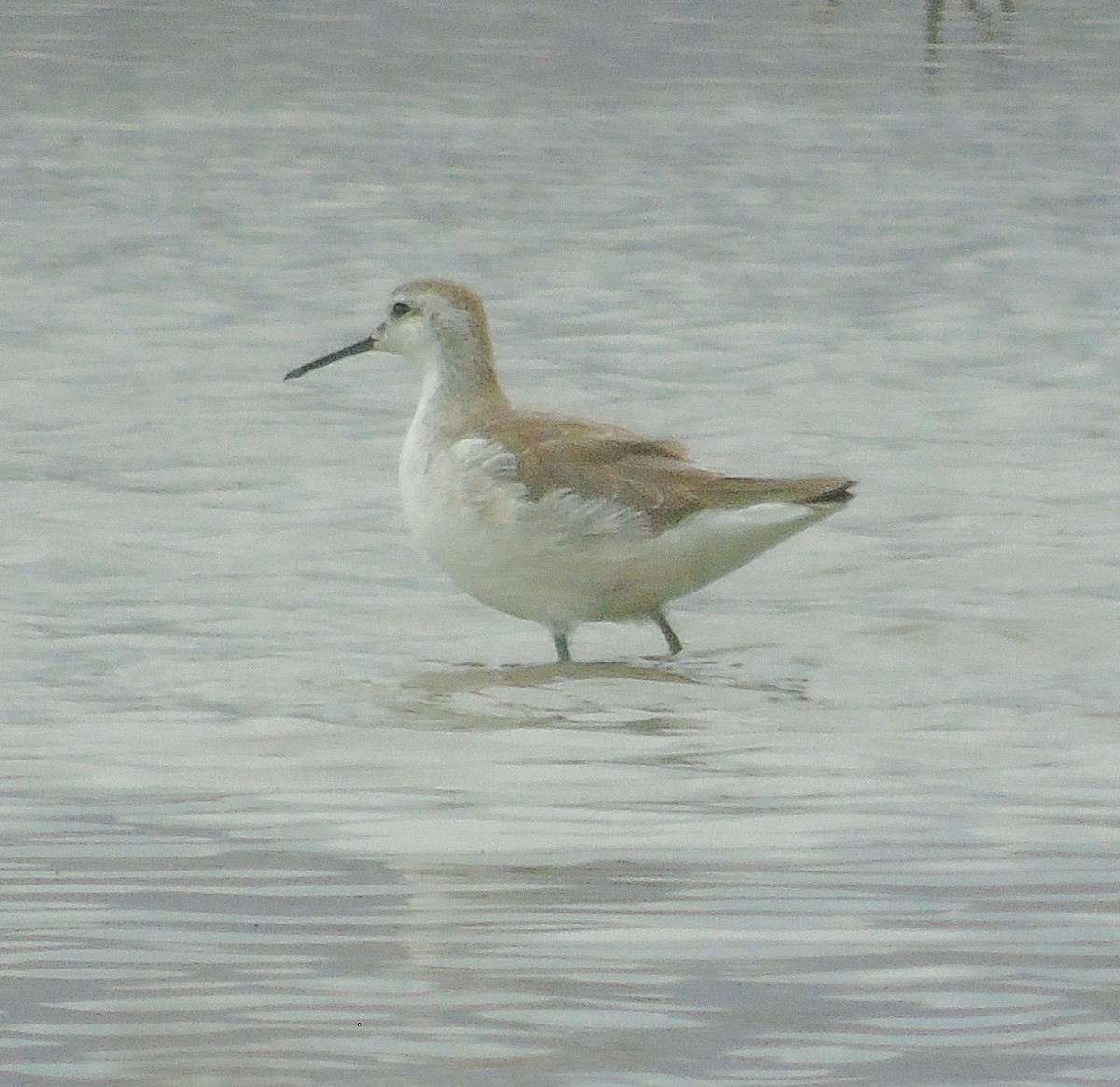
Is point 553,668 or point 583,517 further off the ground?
point 583,517

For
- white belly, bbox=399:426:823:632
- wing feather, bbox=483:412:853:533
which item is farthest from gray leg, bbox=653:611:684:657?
wing feather, bbox=483:412:853:533

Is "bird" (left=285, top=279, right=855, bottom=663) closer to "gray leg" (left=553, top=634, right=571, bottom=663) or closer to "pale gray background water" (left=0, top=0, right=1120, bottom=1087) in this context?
"gray leg" (left=553, top=634, right=571, bottom=663)

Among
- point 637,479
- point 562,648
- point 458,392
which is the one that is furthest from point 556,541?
point 458,392

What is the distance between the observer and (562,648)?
933 cm

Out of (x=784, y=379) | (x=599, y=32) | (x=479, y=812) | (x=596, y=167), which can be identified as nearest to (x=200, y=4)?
(x=599, y=32)

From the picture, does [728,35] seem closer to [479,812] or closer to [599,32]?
[599,32]

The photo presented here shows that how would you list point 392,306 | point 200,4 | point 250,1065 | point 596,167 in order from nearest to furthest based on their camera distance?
point 250,1065 → point 392,306 → point 596,167 → point 200,4

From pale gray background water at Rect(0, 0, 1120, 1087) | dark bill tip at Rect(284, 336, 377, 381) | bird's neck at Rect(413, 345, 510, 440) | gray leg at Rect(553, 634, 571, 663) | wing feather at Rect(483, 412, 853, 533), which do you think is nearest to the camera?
pale gray background water at Rect(0, 0, 1120, 1087)

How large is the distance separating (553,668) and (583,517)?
51 centimetres

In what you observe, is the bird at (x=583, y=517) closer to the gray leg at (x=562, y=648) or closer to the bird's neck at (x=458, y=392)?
the gray leg at (x=562, y=648)

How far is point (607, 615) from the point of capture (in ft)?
30.6

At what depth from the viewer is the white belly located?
901 centimetres

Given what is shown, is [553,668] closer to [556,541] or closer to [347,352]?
[556,541]

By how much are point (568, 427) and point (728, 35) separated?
30.0m
